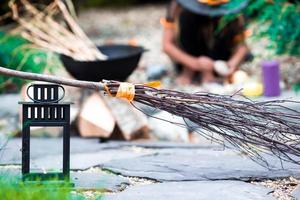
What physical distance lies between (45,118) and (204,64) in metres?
2.98

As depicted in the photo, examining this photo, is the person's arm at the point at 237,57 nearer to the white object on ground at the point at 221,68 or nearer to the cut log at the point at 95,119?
the white object on ground at the point at 221,68

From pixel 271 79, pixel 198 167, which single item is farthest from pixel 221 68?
pixel 198 167

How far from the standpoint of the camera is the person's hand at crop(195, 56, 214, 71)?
5516mm

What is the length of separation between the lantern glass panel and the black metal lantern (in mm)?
193

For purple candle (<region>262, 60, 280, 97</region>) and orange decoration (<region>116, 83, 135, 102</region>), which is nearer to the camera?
Answer: orange decoration (<region>116, 83, 135, 102</region>)

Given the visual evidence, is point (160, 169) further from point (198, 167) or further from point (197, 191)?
point (197, 191)

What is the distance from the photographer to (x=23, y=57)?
474cm

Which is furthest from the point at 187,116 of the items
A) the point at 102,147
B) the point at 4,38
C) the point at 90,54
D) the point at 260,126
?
the point at 4,38

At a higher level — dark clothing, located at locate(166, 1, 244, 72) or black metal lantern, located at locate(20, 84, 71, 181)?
dark clothing, located at locate(166, 1, 244, 72)

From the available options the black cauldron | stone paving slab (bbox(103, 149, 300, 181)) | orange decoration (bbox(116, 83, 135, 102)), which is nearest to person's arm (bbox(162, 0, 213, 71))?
the black cauldron

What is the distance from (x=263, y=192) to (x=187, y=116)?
16.1 inches

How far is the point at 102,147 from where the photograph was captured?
3.74m

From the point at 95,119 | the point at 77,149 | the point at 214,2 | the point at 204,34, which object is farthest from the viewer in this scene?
the point at 204,34

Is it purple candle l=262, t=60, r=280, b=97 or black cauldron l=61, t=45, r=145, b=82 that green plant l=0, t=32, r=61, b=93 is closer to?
black cauldron l=61, t=45, r=145, b=82
